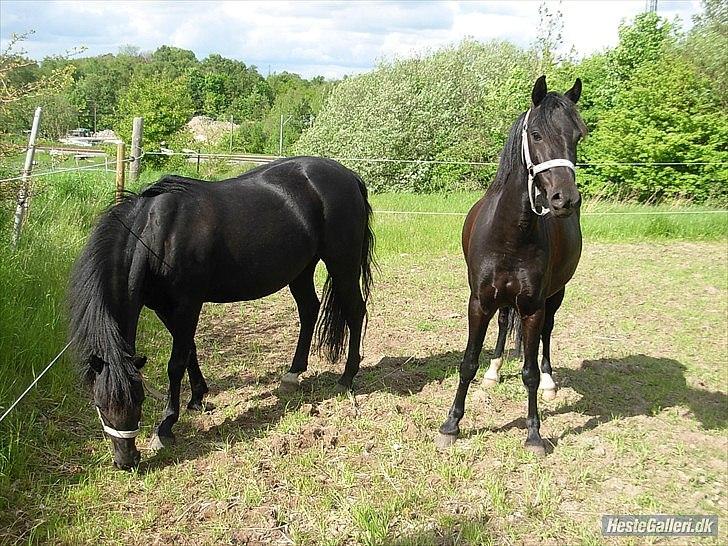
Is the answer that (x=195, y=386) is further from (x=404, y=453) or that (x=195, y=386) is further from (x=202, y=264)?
(x=404, y=453)

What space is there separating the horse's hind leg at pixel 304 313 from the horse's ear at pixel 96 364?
165cm

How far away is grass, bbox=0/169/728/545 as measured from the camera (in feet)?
9.09

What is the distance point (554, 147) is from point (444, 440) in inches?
74.6

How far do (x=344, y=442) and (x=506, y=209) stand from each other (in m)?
1.76

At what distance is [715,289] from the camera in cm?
734

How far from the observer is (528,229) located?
3.20 meters

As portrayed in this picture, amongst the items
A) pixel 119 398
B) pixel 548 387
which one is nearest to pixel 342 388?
pixel 548 387

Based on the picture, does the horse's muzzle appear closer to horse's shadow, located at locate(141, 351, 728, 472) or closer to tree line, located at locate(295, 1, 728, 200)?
horse's shadow, located at locate(141, 351, 728, 472)

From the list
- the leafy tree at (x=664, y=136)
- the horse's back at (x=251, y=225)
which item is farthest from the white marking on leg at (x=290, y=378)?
the leafy tree at (x=664, y=136)

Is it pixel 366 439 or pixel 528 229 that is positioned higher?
pixel 528 229

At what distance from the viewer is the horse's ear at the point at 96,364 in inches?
115

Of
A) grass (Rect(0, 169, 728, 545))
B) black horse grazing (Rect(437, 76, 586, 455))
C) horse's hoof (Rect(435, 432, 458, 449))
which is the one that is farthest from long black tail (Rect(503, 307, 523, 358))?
horse's hoof (Rect(435, 432, 458, 449))

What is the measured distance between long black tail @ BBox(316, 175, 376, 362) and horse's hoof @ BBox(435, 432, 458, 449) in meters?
1.31

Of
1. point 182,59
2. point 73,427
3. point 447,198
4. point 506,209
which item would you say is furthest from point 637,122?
point 182,59
